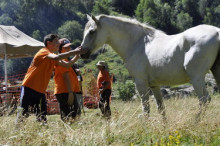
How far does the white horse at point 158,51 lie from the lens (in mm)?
5348

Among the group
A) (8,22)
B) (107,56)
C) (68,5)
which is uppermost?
(68,5)

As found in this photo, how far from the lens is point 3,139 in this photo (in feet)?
14.1

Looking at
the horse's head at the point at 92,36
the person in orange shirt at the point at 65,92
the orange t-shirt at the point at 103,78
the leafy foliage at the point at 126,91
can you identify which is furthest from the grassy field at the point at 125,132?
the leafy foliage at the point at 126,91

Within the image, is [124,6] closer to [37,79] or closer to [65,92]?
[65,92]

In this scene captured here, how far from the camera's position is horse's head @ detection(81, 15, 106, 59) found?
6.47 meters

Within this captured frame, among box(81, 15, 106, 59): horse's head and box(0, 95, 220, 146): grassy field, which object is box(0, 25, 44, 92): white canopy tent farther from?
box(0, 95, 220, 146): grassy field

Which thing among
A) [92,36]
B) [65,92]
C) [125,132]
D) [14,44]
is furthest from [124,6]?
[125,132]

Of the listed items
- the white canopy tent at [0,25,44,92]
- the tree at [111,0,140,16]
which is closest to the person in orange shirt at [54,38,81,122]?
the white canopy tent at [0,25,44,92]

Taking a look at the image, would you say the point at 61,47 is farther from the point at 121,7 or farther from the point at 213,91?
the point at 121,7

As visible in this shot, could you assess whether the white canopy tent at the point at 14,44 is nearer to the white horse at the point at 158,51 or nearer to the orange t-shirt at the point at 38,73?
the white horse at the point at 158,51

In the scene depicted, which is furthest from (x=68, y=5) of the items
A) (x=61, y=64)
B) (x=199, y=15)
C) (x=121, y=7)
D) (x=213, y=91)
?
(x=61, y=64)

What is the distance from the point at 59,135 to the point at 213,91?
12.7 metres

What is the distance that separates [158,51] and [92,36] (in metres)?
1.31

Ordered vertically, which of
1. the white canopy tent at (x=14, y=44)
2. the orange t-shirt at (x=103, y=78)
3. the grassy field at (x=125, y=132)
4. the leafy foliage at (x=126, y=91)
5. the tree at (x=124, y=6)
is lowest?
the leafy foliage at (x=126, y=91)
